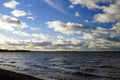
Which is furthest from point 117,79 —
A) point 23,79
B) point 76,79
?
point 23,79

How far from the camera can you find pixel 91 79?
88.4 ft

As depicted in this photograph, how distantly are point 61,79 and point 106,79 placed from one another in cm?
632

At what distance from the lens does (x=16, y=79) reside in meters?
18.2

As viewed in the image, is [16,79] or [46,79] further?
[46,79]

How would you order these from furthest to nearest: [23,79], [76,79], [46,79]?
[76,79], [46,79], [23,79]

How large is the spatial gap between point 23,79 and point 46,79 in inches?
265

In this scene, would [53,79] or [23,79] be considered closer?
[23,79]

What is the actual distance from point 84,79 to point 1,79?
1166 centimetres

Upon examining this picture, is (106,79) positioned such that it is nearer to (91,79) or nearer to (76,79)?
(91,79)

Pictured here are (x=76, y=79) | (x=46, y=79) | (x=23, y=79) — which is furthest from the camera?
(x=76, y=79)

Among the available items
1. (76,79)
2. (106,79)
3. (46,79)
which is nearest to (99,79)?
(106,79)

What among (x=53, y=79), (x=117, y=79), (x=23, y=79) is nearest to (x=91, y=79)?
(x=117, y=79)

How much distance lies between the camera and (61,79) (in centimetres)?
2495

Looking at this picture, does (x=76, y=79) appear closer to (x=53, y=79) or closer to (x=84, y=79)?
(x=84, y=79)
